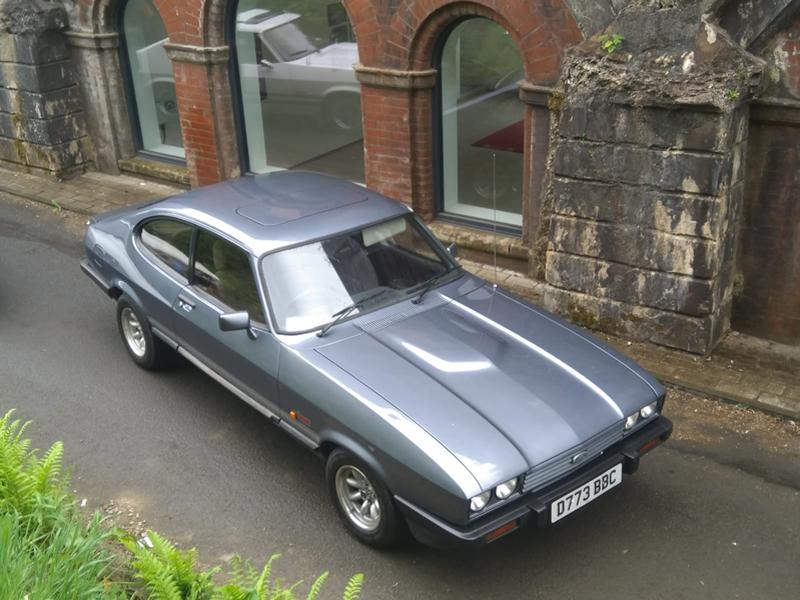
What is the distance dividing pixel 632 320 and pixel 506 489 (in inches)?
129

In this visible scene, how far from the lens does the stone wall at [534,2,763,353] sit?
674cm

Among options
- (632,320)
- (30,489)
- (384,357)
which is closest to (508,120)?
(632,320)

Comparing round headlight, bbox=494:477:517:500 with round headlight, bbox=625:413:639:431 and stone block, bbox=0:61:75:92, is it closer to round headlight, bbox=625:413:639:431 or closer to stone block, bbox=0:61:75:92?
round headlight, bbox=625:413:639:431

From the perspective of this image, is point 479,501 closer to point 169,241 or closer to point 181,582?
point 181,582

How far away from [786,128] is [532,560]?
3.93 metres

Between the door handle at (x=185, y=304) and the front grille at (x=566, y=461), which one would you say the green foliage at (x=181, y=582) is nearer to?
the front grille at (x=566, y=461)

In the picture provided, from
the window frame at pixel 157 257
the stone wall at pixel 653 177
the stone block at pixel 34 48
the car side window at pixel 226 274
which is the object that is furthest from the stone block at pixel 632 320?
the stone block at pixel 34 48

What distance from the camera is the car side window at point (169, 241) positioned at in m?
6.72

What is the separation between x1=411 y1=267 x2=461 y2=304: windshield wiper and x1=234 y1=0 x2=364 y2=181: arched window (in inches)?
169

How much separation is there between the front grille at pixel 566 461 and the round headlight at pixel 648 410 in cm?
22

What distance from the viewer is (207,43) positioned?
10.5m

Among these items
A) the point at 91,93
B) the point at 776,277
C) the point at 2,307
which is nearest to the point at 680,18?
the point at 776,277

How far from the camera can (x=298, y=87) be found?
10938 mm

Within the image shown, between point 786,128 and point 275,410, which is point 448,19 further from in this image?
point 275,410
